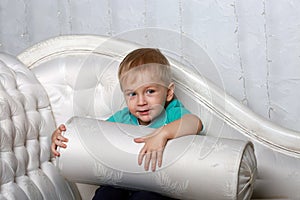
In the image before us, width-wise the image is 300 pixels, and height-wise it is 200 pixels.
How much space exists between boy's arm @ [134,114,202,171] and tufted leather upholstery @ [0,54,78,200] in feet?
1.07

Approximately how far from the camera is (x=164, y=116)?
1682 millimetres

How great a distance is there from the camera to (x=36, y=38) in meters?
2.42

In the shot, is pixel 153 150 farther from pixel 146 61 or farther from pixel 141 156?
pixel 146 61

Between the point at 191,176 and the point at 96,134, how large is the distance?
0.89 feet

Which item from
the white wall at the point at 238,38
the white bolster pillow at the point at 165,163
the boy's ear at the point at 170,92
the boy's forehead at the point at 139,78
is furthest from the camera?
the white wall at the point at 238,38

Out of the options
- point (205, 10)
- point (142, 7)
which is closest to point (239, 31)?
point (205, 10)

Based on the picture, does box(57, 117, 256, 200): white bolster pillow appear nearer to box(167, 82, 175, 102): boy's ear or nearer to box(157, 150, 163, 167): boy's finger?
box(157, 150, 163, 167): boy's finger

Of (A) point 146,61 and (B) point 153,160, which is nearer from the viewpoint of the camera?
(B) point 153,160

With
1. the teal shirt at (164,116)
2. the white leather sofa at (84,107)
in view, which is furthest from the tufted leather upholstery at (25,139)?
the teal shirt at (164,116)

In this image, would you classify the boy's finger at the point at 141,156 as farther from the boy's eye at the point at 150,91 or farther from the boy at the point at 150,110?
the boy's eye at the point at 150,91

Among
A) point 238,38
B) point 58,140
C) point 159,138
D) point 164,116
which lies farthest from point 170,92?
point 238,38

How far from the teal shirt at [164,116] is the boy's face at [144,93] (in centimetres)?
2

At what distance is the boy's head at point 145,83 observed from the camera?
1598 millimetres

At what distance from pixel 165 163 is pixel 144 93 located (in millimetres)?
212
